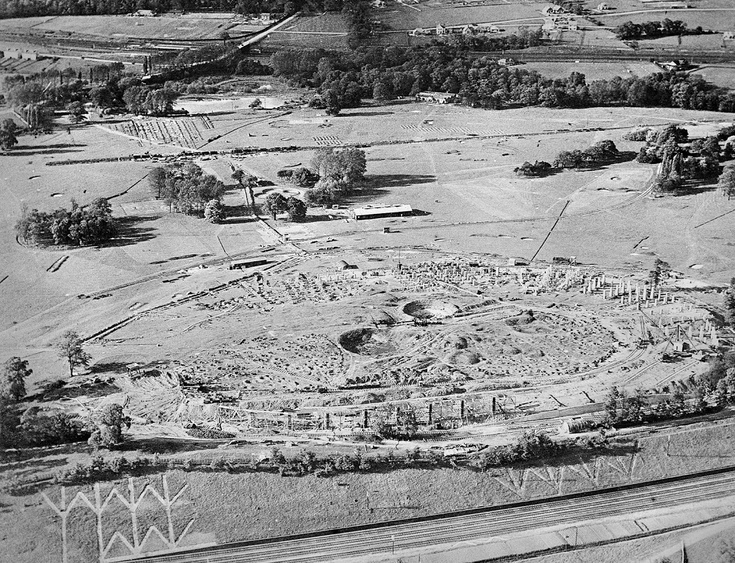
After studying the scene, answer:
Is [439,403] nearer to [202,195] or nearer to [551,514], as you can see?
[551,514]

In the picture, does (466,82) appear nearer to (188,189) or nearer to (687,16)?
(687,16)

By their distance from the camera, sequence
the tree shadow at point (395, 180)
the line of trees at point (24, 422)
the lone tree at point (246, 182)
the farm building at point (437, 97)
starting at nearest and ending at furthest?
the line of trees at point (24, 422)
the lone tree at point (246, 182)
the tree shadow at point (395, 180)
the farm building at point (437, 97)

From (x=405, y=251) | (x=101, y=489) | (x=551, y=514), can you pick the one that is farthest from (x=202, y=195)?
(x=551, y=514)

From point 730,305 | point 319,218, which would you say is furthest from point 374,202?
point 730,305

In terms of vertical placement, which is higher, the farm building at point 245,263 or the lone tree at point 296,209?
the lone tree at point 296,209

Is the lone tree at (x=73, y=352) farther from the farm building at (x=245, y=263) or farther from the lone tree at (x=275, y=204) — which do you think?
the lone tree at (x=275, y=204)

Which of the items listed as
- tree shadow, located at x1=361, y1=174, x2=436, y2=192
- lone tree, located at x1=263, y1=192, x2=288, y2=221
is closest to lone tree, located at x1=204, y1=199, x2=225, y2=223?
lone tree, located at x1=263, y1=192, x2=288, y2=221

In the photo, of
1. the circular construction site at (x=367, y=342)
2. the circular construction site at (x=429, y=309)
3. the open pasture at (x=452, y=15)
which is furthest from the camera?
the open pasture at (x=452, y=15)

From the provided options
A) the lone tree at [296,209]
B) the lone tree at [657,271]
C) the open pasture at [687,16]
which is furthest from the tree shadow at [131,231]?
the open pasture at [687,16]
